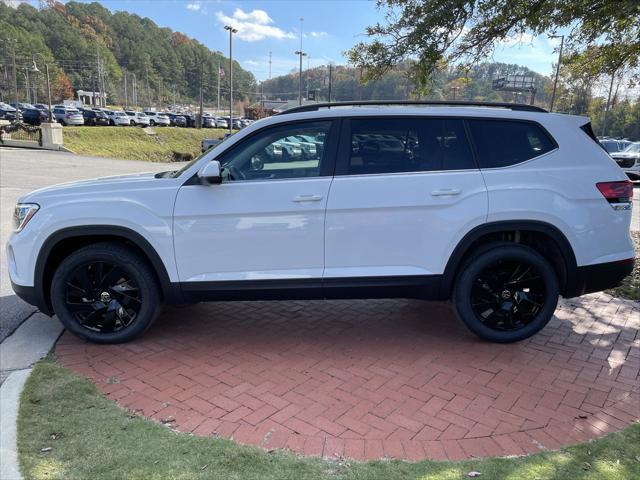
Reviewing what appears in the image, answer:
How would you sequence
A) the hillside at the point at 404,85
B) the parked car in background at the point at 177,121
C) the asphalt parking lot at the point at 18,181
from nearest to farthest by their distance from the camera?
the asphalt parking lot at the point at 18,181 < the hillside at the point at 404,85 < the parked car in background at the point at 177,121

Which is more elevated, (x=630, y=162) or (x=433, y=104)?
(x=433, y=104)

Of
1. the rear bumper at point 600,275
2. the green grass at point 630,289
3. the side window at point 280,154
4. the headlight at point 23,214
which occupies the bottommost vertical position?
the green grass at point 630,289

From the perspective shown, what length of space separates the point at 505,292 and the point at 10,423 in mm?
3622

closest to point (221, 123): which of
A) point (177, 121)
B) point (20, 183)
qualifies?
point (177, 121)

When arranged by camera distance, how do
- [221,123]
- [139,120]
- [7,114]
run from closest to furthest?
[7,114], [139,120], [221,123]

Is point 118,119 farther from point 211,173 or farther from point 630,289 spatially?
point 630,289

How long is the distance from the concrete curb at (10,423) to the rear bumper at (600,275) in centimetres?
402

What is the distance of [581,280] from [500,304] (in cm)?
67

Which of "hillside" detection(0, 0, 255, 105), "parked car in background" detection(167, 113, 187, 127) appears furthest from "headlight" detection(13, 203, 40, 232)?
"hillside" detection(0, 0, 255, 105)

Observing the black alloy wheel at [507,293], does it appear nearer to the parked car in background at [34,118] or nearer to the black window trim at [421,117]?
the black window trim at [421,117]

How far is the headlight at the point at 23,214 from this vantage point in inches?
153

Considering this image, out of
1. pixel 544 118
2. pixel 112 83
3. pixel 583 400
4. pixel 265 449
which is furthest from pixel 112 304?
pixel 112 83

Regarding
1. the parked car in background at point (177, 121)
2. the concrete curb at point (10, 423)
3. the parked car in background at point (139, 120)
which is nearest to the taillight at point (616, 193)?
the concrete curb at point (10, 423)

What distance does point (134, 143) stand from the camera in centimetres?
4238
